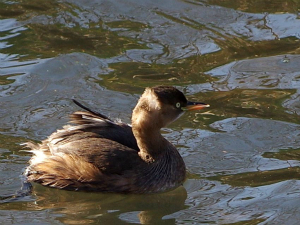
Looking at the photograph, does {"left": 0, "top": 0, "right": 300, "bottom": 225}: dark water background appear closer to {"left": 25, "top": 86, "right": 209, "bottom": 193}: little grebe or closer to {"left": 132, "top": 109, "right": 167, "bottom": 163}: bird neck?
{"left": 25, "top": 86, "right": 209, "bottom": 193}: little grebe

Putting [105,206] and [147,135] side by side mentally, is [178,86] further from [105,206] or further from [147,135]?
[105,206]

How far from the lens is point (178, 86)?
8539 mm

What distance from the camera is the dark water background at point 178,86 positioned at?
6.52 meters

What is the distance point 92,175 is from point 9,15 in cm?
437

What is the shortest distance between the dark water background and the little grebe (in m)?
0.12

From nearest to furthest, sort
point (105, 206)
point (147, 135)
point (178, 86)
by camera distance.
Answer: point (105, 206)
point (147, 135)
point (178, 86)

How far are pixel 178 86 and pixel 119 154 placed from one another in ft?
6.77

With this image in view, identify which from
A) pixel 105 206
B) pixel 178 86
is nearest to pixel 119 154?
pixel 105 206

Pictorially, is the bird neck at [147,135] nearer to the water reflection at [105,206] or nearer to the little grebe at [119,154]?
the little grebe at [119,154]

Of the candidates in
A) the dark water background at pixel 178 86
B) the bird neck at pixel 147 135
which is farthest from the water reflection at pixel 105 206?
the bird neck at pixel 147 135

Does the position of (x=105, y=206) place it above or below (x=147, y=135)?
below

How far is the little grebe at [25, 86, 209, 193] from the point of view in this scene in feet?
21.9

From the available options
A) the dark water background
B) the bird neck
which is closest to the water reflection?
the dark water background

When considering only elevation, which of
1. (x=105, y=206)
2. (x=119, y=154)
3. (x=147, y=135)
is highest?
(x=147, y=135)
